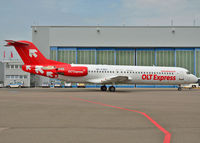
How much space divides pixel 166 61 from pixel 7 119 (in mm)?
44462

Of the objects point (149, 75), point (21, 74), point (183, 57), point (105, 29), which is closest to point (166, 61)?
point (183, 57)

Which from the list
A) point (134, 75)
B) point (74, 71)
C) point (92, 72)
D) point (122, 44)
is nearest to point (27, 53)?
point (74, 71)

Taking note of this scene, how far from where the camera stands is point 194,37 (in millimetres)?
46344

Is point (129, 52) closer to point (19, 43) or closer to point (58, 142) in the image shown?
point (19, 43)

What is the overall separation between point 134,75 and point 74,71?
7.91 meters

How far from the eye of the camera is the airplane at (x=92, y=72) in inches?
956

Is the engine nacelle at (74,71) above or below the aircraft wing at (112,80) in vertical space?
above

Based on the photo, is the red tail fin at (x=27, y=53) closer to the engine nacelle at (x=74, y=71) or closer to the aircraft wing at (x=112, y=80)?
the engine nacelle at (x=74, y=71)

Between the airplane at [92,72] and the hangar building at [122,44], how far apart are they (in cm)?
1845

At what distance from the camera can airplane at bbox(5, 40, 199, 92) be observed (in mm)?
24281

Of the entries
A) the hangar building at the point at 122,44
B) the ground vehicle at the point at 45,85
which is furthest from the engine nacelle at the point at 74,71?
the hangar building at the point at 122,44

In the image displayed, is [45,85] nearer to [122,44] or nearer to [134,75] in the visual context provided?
[122,44]

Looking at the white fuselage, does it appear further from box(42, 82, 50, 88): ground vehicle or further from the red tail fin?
box(42, 82, 50, 88): ground vehicle

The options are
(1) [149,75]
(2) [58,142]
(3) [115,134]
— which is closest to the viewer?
(2) [58,142]
